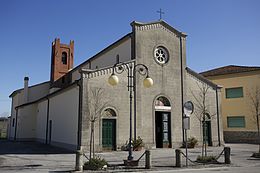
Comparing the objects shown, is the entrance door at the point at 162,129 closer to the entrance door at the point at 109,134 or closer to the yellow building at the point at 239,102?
the entrance door at the point at 109,134

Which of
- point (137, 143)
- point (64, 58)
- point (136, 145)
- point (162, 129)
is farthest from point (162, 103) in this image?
point (64, 58)

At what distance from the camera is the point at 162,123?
25.5 m

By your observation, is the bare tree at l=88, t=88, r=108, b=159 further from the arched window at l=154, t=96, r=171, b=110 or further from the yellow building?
the yellow building

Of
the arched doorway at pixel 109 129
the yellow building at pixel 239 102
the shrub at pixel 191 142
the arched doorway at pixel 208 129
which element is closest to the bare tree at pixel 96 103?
the arched doorway at pixel 109 129

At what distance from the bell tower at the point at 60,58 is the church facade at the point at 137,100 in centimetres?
1110

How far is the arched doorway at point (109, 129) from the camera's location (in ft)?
71.9

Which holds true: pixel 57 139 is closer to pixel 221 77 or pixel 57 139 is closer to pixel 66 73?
pixel 66 73

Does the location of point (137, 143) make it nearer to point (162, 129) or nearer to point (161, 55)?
point (162, 129)

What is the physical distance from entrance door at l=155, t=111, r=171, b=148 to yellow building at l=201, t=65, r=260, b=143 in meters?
13.4

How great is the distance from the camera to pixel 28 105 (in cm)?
3656

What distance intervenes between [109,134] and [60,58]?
25.7m

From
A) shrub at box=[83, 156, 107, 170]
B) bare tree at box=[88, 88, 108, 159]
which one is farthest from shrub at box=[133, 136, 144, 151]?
shrub at box=[83, 156, 107, 170]

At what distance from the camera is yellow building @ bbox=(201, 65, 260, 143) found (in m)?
33.7

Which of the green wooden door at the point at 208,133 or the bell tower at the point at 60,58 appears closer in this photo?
the green wooden door at the point at 208,133
